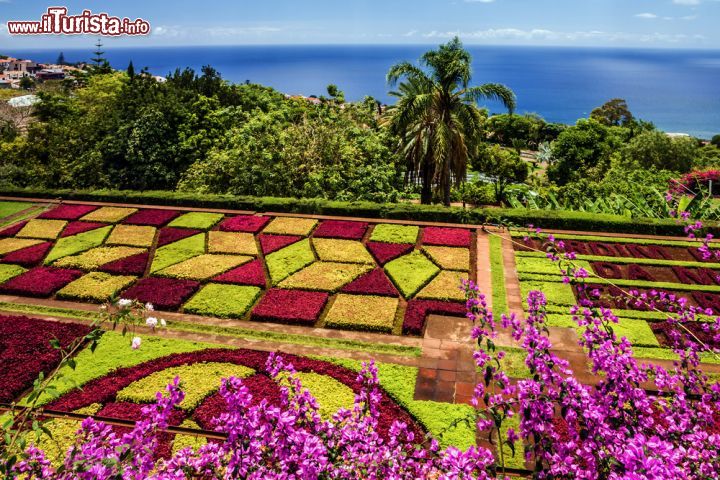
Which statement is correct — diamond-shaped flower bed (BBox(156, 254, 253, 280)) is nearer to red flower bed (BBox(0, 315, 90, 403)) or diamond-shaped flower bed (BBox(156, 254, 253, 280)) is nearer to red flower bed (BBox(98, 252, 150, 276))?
red flower bed (BBox(98, 252, 150, 276))

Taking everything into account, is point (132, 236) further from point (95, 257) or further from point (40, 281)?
point (40, 281)

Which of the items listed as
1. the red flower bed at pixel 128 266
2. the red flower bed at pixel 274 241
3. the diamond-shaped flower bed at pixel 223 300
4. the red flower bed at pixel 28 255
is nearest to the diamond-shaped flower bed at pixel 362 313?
the diamond-shaped flower bed at pixel 223 300

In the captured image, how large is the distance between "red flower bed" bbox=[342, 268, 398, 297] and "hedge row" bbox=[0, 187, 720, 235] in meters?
4.47

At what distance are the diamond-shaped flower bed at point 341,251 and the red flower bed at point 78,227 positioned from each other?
9.57 metres

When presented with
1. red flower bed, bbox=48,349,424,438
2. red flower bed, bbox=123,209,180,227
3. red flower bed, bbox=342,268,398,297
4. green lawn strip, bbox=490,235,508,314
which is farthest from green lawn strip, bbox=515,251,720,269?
red flower bed, bbox=123,209,180,227

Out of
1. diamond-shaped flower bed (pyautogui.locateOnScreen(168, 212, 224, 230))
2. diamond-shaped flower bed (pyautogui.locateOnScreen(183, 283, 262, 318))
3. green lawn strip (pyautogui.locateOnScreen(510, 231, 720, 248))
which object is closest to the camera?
diamond-shaped flower bed (pyautogui.locateOnScreen(183, 283, 262, 318))

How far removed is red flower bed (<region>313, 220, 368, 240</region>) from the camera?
64.0 feet

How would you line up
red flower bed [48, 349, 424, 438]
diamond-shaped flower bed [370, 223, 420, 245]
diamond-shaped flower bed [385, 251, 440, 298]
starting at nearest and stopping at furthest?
red flower bed [48, 349, 424, 438], diamond-shaped flower bed [385, 251, 440, 298], diamond-shaped flower bed [370, 223, 420, 245]

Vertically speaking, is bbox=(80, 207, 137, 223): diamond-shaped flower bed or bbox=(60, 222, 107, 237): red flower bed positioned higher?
bbox=(80, 207, 137, 223): diamond-shaped flower bed

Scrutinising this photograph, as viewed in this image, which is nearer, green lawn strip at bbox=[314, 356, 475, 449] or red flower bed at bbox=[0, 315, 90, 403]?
green lawn strip at bbox=[314, 356, 475, 449]

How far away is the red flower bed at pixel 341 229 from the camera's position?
19.5m

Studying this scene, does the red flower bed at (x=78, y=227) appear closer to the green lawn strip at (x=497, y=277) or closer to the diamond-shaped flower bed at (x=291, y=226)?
the diamond-shaped flower bed at (x=291, y=226)

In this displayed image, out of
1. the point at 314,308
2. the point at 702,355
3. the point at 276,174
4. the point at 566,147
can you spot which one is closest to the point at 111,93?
the point at 276,174

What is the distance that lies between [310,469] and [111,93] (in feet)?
116
